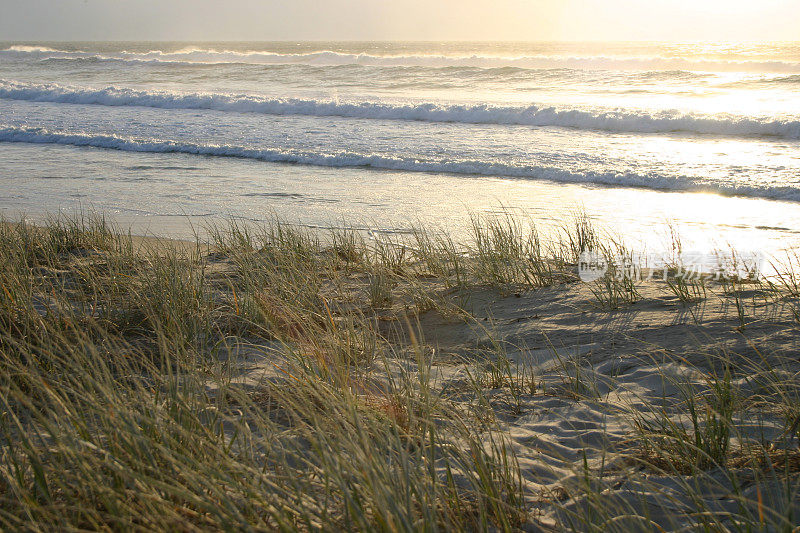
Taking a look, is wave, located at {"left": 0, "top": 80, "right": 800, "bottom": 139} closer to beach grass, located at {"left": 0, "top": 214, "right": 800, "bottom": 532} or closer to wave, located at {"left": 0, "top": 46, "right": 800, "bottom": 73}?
beach grass, located at {"left": 0, "top": 214, "right": 800, "bottom": 532}

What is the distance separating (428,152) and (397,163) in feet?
3.93

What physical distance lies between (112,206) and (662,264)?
690 centimetres

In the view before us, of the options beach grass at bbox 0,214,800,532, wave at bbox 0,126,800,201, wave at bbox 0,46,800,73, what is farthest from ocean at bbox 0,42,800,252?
beach grass at bbox 0,214,800,532

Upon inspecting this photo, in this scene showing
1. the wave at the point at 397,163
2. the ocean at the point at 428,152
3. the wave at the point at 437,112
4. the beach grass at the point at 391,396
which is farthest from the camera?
the wave at the point at 437,112

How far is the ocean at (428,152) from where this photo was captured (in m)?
7.87

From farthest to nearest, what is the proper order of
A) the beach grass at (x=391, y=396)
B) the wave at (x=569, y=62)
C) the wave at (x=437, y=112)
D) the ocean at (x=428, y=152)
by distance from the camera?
the wave at (x=569, y=62) → the wave at (x=437, y=112) → the ocean at (x=428, y=152) → the beach grass at (x=391, y=396)

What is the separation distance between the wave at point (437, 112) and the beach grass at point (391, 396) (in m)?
11.1

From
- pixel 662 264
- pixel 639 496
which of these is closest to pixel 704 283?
pixel 662 264

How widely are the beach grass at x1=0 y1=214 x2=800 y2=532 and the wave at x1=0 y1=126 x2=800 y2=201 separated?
461 cm

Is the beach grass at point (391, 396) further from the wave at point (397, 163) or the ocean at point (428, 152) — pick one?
the wave at point (397, 163)

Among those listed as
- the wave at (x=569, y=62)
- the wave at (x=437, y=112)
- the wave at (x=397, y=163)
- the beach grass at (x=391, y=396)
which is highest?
the wave at (x=569, y=62)

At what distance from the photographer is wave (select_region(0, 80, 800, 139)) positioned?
14.7 metres

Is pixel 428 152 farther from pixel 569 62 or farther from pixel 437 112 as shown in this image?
pixel 569 62

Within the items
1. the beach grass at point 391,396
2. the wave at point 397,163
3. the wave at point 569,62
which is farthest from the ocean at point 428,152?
the beach grass at point 391,396
